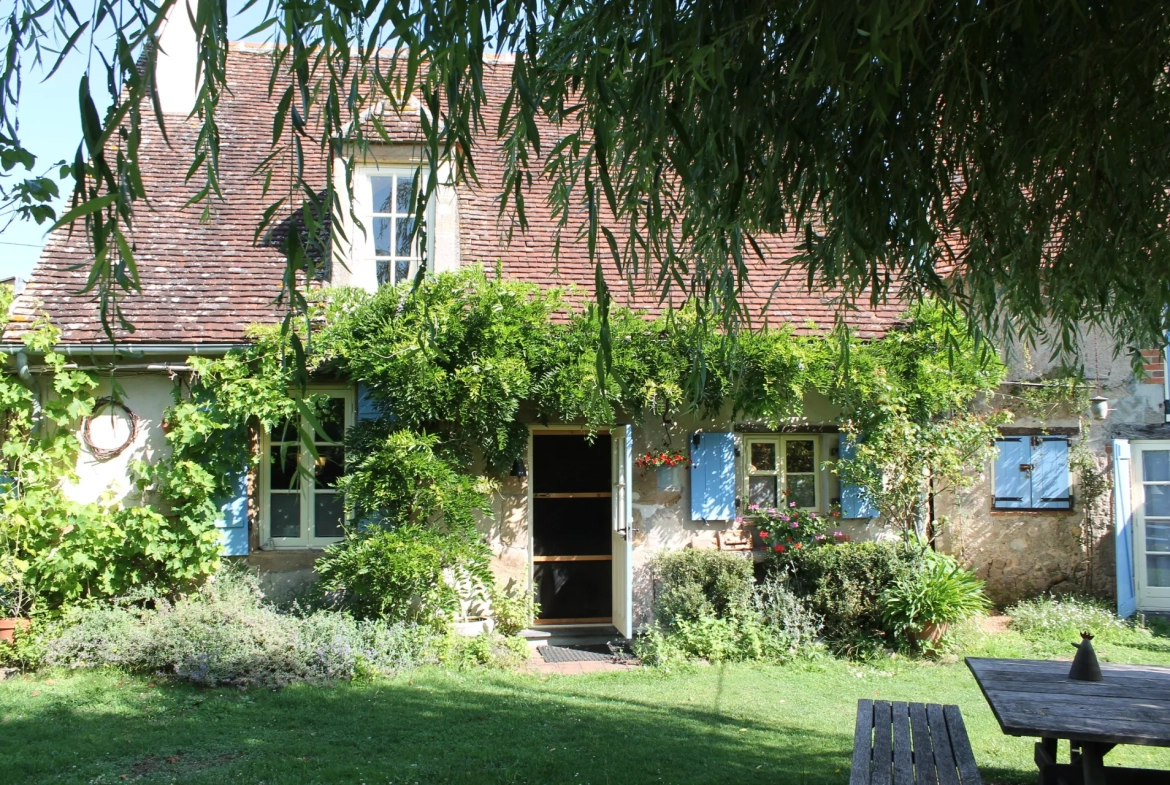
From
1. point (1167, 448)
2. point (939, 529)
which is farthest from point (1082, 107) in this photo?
point (1167, 448)

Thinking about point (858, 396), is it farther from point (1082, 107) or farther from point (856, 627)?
point (1082, 107)

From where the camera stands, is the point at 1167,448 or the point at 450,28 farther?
the point at 1167,448

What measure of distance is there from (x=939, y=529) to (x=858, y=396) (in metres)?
1.87

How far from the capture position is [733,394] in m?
8.51

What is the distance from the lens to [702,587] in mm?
8406

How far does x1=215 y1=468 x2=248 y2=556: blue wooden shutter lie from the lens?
8.21 meters

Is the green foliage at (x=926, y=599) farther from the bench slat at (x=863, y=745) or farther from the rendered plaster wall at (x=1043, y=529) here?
the bench slat at (x=863, y=745)

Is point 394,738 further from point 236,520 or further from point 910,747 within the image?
point 236,520

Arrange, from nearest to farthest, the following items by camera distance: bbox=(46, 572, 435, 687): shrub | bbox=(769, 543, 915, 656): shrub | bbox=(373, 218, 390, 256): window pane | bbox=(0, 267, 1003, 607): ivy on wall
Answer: bbox=(46, 572, 435, 687): shrub < bbox=(0, 267, 1003, 607): ivy on wall < bbox=(769, 543, 915, 656): shrub < bbox=(373, 218, 390, 256): window pane

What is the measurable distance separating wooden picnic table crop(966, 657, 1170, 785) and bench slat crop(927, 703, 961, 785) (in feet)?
0.91

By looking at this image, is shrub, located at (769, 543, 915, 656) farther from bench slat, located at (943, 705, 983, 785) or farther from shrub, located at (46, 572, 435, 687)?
bench slat, located at (943, 705, 983, 785)

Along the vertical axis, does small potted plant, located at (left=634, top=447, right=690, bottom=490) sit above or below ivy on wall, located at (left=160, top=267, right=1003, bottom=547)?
below

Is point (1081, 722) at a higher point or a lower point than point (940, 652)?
higher

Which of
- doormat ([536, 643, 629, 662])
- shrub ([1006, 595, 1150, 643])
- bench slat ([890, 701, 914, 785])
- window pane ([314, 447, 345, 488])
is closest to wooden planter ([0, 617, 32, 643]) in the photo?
window pane ([314, 447, 345, 488])
